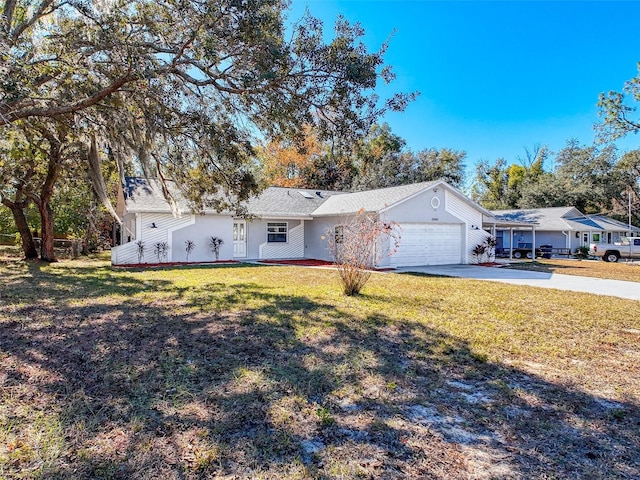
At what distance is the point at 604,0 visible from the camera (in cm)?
1120

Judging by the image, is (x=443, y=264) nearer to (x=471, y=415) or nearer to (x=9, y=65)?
(x=471, y=415)

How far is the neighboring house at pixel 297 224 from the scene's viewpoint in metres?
15.6

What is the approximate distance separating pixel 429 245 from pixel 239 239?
877cm

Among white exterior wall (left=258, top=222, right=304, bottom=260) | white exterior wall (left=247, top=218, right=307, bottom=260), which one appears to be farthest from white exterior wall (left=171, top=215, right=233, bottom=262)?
white exterior wall (left=258, top=222, right=304, bottom=260)

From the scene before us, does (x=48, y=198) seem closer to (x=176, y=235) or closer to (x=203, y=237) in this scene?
(x=176, y=235)

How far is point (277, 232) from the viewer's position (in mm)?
19078

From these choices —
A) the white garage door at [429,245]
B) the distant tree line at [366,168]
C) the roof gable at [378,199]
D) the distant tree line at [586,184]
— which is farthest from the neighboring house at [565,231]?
the roof gable at [378,199]

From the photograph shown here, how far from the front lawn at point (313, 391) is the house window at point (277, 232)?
11604mm

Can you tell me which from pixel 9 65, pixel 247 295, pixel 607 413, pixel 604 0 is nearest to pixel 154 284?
pixel 247 295

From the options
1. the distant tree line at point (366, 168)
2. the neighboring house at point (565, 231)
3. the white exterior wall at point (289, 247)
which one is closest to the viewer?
the white exterior wall at point (289, 247)

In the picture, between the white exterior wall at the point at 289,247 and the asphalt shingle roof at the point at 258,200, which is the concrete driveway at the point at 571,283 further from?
the asphalt shingle roof at the point at 258,200

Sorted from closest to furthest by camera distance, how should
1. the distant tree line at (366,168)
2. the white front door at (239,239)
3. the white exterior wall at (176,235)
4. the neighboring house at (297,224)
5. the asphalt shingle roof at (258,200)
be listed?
the white exterior wall at (176,235) < the asphalt shingle roof at (258,200) < the neighboring house at (297,224) < the white front door at (239,239) < the distant tree line at (366,168)

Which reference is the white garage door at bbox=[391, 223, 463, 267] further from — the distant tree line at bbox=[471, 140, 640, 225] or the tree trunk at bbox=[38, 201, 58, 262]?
the distant tree line at bbox=[471, 140, 640, 225]

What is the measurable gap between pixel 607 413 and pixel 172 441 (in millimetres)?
3614
